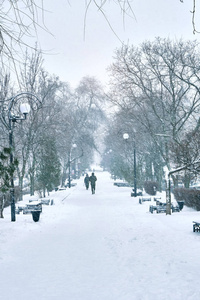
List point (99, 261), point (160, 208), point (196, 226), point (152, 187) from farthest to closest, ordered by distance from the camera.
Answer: point (152, 187), point (160, 208), point (196, 226), point (99, 261)

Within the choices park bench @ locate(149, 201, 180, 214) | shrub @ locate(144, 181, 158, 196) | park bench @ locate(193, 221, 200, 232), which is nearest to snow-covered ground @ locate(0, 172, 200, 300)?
park bench @ locate(193, 221, 200, 232)

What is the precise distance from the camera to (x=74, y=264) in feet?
23.6

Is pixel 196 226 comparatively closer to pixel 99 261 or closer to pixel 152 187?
pixel 99 261

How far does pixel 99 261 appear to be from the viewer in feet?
24.4

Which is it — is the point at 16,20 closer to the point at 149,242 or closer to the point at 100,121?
the point at 149,242

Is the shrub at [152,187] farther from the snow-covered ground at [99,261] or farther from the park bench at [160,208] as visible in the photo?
the snow-covered ground at [99,261]

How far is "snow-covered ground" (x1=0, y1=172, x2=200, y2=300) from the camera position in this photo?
5473 millimetres

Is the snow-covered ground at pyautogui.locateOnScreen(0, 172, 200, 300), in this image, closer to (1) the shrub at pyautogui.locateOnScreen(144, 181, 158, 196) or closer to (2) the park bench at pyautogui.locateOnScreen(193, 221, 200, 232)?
(2) the park bench at pyautogui.locateOnScreen(193, 221, 200, 232)

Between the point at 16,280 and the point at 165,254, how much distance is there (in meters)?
3.76

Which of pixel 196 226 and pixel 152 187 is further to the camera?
pixel 152 187

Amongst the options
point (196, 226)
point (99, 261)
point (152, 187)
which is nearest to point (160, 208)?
point (196, 226)

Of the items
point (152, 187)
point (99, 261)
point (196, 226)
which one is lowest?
point (99, 261)

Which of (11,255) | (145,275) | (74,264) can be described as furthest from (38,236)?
(145,275)

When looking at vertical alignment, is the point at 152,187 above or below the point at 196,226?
above
